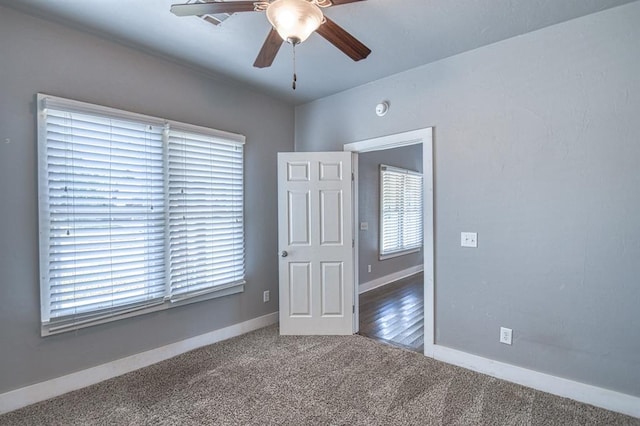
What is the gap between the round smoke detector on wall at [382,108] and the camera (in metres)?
3.25

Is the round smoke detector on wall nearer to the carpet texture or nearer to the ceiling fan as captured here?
the ceiling fan

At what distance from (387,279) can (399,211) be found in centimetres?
134

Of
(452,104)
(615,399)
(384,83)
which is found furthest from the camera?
(384,83)

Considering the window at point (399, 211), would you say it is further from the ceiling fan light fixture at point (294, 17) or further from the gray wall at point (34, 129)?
the ceiling fan light fixture at point (294, 17)

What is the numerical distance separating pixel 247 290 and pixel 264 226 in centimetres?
76

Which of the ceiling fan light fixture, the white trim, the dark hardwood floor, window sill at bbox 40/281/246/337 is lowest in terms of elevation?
the dark hardwood floor

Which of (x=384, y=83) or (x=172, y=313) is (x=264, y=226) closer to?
(x=172, y=313)

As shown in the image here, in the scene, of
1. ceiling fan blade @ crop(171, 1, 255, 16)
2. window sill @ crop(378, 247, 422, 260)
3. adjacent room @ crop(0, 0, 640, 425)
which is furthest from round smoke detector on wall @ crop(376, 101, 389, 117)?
window sill @ crop(378, 247, 422, 260)

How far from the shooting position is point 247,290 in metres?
3.59

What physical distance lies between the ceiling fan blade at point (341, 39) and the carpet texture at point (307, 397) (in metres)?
2.33

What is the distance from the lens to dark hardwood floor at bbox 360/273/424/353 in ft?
11.1

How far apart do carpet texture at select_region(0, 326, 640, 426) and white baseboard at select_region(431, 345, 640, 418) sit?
7 cm

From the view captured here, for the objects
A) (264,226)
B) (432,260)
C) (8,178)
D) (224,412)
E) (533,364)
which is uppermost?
(8,178)

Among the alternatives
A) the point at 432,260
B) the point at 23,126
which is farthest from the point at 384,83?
the point at 23,126
